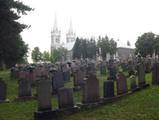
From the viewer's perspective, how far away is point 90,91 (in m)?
11.9

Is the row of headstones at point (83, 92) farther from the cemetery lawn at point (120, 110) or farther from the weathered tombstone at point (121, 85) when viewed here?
the cemetery lawn at point (120, 110)

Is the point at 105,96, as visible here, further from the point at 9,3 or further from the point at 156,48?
the point at 156,48

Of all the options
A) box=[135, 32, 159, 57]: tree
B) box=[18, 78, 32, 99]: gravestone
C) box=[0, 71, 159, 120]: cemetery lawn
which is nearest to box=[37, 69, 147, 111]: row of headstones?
box=[0, 71, 159, 120]: cemetery lawn

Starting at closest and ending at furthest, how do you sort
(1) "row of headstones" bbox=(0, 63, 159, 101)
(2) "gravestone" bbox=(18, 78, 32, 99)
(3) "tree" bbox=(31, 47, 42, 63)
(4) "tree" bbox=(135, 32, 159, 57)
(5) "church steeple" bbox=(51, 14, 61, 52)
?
(1) "row of headstones" bbox=(0, 63, 159, 101) < (2) "gravestone" bbox=(18, 78, 32, 99) < (4) "tree" bbox=(135, 32, 159, 57) < (3) "tree" bbox=(31, 47, 42, 63) < (5) "church steeple" bbox=(51, 14, 61, 52)

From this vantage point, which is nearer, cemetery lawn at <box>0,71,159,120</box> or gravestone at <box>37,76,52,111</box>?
cemetery lawn at <box>0,71,159,120</box>

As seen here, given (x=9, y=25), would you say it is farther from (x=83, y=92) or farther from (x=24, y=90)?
(x=83, y=92)

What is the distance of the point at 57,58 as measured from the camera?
115500 mm

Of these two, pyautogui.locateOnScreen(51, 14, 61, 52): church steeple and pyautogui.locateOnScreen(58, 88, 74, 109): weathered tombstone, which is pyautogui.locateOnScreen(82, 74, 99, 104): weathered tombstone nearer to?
pyautogui.locateOnScreen(58, 88, 74, 109): weathered tombstone

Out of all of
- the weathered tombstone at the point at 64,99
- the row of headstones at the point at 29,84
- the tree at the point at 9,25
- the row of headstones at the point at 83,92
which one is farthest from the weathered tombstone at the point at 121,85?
the tree at the point at 9,25

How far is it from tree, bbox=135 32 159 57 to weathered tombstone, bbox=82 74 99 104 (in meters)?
69.9

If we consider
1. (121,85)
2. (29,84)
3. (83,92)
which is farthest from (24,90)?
(121,85)

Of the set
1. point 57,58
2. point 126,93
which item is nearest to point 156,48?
point 57,58

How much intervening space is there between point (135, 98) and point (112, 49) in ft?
239

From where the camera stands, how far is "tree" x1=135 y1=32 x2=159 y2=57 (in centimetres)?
8047
